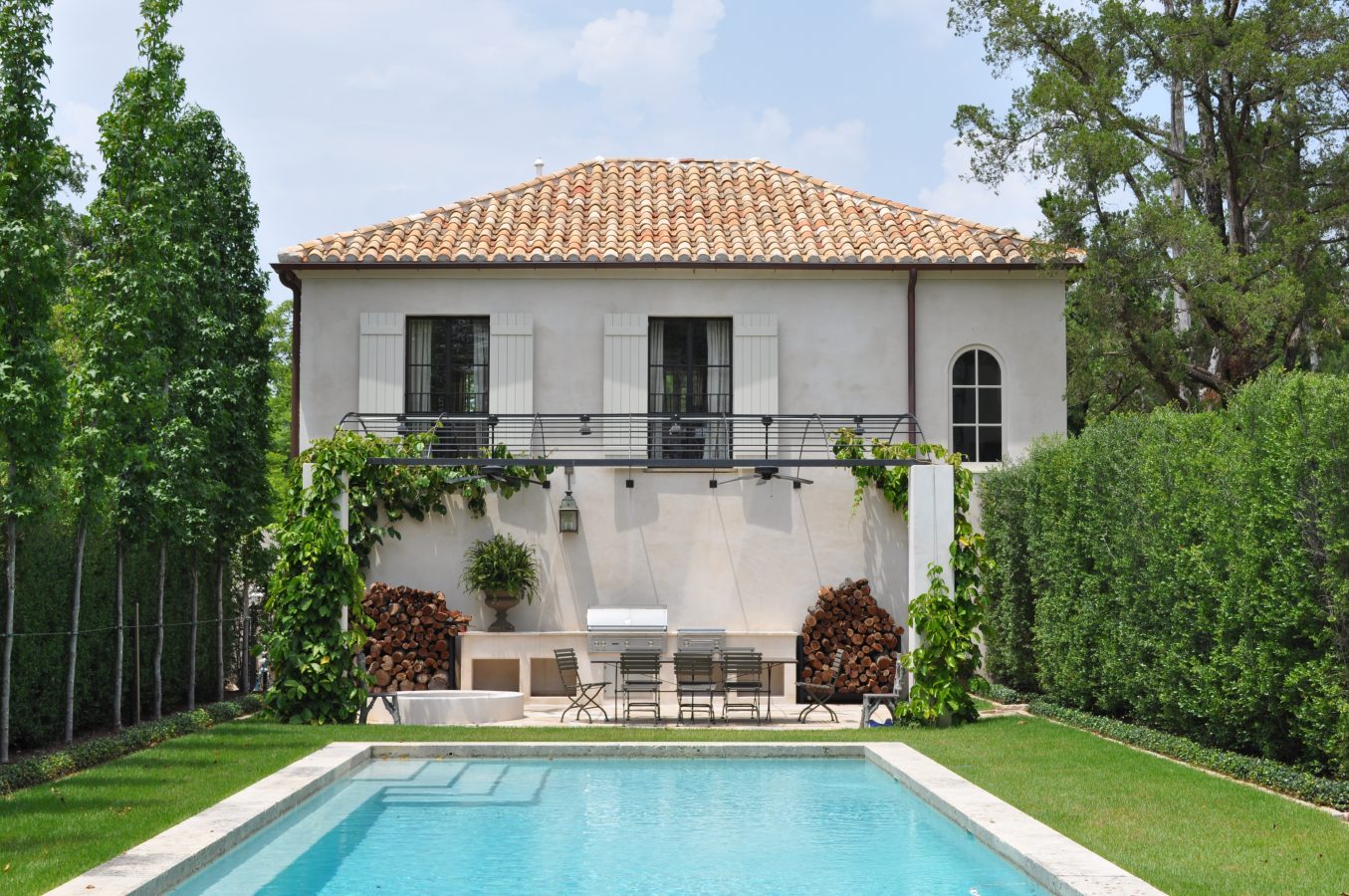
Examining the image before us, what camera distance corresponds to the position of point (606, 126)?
2550 cm

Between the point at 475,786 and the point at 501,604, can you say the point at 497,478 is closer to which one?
the point at 501,604

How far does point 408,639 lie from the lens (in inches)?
665

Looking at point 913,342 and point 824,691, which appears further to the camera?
point 913,342

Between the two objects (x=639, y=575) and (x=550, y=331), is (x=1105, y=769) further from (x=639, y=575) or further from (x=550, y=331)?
(x=550, y=331)

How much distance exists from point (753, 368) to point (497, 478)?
402 cm

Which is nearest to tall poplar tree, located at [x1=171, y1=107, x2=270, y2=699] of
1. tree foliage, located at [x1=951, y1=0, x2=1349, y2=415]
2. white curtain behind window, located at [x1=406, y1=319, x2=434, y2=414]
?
white curtain behind window, located at [x1=406, y1=319, x2=434, y2=414]

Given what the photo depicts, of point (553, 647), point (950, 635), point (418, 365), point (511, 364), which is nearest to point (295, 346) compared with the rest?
point (418, 365)

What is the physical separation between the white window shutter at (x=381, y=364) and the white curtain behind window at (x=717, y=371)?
169 inches

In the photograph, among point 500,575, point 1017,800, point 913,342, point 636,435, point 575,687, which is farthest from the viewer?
point 913,342

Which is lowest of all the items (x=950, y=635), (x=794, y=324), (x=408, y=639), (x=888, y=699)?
(x=888, y=699)

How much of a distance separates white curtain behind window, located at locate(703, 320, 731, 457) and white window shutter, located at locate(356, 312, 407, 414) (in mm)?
4304

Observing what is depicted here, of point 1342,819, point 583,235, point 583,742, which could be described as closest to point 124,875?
point 583,742

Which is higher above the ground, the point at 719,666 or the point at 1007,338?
the point at 1007,338

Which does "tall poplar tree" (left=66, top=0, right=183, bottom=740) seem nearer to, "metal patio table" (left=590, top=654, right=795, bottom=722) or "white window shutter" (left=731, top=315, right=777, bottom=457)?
"metal patio table" (left=590, top=654, right=795, bottom=722)
